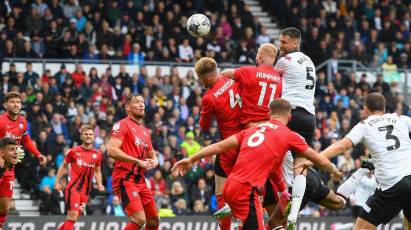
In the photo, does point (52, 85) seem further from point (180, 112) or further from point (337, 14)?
point (337, 14)

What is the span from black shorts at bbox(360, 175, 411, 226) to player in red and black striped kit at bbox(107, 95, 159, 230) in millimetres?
3540

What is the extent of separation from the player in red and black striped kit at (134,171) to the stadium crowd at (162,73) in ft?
22.3

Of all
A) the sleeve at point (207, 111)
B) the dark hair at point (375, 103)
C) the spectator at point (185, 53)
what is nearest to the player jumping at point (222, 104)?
the sleeve at point (207, 111)

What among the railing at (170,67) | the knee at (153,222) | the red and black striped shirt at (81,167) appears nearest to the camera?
the knee at (153,222)

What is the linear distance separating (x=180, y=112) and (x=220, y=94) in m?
12.0

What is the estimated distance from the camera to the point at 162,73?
27859mm

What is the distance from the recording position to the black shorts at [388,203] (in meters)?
13.4

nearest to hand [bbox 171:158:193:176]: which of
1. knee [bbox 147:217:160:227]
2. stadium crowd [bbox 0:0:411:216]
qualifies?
knee [bbox 147:217:160:227]

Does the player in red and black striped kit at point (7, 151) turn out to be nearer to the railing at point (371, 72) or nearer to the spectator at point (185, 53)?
the spectator at point (185, 53)

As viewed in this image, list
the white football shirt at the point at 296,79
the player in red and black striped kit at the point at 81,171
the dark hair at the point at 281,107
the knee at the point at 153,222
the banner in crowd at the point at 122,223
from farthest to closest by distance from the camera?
the banner in crowd at the point at 122,223 < the player in red and black striped kit at the point at 81,171 < the knee at the point at 153,222 < the white football shirt at the point at 296,79 < the dark hair at the point at 281,107

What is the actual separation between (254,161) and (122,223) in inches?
317

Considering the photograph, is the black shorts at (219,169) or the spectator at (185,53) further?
the spectator at (185,53)

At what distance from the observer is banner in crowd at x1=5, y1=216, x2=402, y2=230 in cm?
1916

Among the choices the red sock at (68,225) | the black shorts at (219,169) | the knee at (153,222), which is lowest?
the red sock at (68,225)
